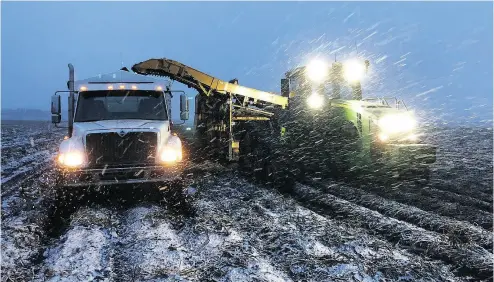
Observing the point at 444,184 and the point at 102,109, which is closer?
the point at 102,109

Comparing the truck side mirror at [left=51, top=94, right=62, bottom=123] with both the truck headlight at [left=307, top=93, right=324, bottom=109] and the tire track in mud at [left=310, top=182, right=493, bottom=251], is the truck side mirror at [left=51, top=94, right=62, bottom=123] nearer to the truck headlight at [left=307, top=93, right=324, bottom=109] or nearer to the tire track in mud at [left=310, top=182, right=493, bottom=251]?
the tire track in mud at [left=310, top=182, right=493, bottom=251]

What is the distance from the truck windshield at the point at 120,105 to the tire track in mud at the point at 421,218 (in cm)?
417

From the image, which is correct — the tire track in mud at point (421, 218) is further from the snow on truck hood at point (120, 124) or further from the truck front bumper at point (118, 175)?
the snow on truck hood at point (120, 124)

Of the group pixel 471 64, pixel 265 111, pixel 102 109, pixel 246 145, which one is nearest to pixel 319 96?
pixel 265 111

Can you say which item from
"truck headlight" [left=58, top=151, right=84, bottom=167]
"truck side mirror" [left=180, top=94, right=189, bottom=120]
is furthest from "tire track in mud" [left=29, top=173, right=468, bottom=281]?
"truck side mirror" [left=180, top=94, right=189, bottom=120]

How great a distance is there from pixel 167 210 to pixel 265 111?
20.3 feet

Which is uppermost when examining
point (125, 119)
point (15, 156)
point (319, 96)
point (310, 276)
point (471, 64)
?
point (471, 64)

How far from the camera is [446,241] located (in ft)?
17.4

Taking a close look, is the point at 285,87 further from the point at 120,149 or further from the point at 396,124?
the point at 120,149

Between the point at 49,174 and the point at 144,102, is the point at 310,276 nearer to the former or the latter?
the point at 144,102

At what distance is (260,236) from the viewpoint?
5.49 metres

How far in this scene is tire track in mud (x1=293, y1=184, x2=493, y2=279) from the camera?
15.1 ft

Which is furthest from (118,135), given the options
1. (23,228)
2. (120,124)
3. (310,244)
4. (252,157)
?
(252,157)

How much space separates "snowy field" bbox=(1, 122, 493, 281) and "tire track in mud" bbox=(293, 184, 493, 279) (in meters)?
0.02
